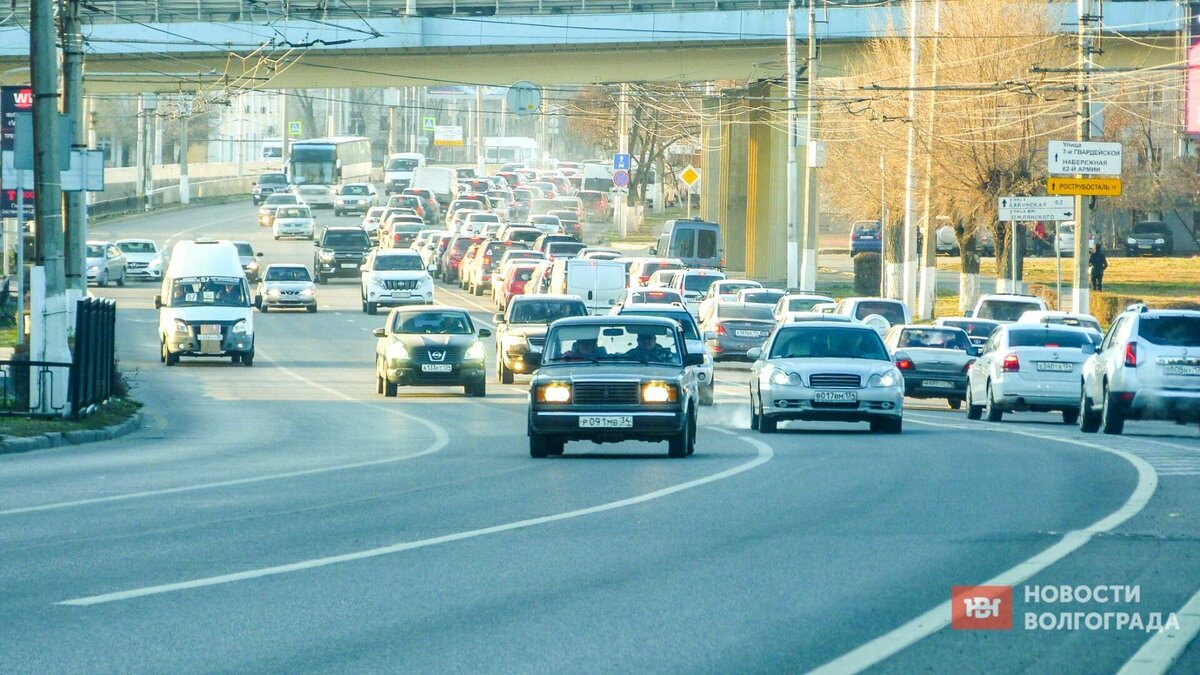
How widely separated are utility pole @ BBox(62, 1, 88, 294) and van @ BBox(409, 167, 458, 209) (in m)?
80.8

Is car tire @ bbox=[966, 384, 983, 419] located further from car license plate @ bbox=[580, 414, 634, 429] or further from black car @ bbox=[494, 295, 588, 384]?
car license plate @ bbox=[580, 414, 634, 429]

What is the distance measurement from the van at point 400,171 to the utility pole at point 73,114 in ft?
279

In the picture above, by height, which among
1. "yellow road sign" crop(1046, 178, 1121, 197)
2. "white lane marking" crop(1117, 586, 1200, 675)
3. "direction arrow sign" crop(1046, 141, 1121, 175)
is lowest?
"white lane marking" crop(1117, 586, 1200, 675)

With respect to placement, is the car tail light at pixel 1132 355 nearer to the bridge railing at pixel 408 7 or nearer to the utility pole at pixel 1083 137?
the utility pole at pixel 1083 137

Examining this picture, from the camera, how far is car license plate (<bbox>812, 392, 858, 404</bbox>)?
2333cm

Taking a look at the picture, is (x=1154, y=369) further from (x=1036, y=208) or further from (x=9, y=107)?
(x=9, y=107)

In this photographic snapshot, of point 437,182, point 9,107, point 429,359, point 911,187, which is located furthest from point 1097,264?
point 437,182

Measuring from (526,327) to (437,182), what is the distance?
78.5 m

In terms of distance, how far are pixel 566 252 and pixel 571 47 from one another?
7.93 m

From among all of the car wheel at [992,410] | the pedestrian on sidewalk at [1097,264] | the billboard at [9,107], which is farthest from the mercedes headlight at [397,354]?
the pedestrian on sidewalk at [1097,264]

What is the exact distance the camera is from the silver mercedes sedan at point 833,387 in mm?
23359

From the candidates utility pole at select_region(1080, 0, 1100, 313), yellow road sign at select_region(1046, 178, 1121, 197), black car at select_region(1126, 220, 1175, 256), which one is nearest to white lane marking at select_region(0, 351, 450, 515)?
utility pole at select_region(1080, 0, 1100, 313)

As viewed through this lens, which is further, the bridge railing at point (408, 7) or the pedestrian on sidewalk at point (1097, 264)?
the pedestrian on sidewalk at point (1097, 264)

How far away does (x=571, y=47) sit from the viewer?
57.9 meters
